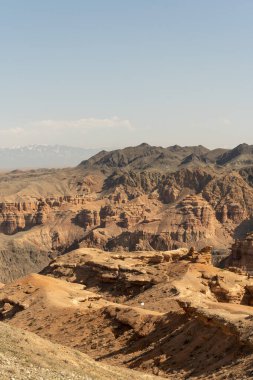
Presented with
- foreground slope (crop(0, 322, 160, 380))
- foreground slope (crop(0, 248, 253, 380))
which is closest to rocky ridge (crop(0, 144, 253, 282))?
foreground slope (crop(0, 248, 253, 380))

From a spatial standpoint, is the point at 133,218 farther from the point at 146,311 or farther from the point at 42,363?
the point at 42,363

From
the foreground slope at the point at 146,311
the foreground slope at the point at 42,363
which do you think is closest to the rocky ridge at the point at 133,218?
the foreground slope at the point at 146,311

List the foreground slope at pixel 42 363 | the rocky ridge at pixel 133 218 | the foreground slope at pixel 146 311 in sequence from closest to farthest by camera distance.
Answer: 1. the foreground slope at pixel 42 363
2. the foreground slope at pixel 146 311
3. the rocky ridge at pixel 133 218

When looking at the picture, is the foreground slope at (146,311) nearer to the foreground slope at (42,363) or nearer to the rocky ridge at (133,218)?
the foreground slope at (42,363)

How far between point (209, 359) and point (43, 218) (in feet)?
427

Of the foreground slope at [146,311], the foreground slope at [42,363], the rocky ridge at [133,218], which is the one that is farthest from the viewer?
the rocky ridge at [133,218]

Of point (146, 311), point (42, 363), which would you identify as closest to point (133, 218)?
point (146, 311)

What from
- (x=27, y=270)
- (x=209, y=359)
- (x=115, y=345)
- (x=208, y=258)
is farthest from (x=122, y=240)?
Answer: (x=209, y=359)

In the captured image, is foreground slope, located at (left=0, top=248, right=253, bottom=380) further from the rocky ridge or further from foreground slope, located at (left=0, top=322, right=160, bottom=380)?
the rocky ridge

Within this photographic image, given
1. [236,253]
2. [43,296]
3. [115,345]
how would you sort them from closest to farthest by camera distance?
[115,345], [43,296], [236,253]

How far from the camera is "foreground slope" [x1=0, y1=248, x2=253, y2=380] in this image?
25.2m

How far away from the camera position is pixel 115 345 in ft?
105

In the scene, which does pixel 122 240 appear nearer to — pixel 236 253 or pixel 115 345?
pixel 236 253

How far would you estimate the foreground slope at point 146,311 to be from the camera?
82.6 feet
